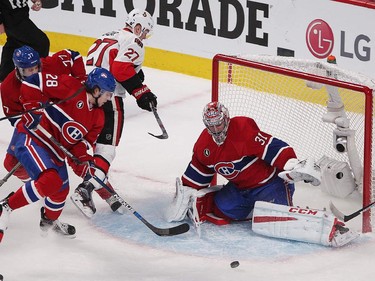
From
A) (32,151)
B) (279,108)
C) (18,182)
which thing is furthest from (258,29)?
(32,151)

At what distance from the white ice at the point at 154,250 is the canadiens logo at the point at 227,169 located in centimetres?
26

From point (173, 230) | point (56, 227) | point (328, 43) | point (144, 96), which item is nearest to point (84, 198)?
point (56, 227)

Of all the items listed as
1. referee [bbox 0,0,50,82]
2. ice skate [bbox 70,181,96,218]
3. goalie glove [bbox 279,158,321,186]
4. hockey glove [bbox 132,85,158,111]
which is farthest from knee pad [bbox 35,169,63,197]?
referee [bbox 0,0,50,82]

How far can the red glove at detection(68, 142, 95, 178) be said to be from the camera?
5305mm

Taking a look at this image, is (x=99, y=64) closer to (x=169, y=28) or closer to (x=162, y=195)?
(x=162, y=195)

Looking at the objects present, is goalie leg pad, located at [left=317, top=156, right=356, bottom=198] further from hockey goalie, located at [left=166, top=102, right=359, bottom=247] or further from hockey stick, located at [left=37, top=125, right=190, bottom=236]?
hockey stick, located at [left=37, top=125, right=190, bottom=236]

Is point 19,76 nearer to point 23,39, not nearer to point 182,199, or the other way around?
point 182,199

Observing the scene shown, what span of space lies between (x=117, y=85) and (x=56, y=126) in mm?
709

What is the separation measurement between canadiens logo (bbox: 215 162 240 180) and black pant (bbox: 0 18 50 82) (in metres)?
1.82

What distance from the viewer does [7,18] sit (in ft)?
22.8

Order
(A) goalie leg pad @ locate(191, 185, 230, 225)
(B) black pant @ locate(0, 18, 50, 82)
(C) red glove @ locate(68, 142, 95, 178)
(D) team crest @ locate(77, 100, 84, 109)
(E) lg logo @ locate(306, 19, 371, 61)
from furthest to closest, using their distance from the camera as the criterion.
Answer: (B) black pant @ locate(0, 18, 50, 82)
(E) lg logo @ locate(306, 19, 371, 61)
(A) goalie leg pad @ locate(191, 185, 230, 225)
(C) red glove @ locate(68, 142, 95, 178)
(D) team crest @ locate(77, 100, 84, 109)

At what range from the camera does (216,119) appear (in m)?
Result: 5.21

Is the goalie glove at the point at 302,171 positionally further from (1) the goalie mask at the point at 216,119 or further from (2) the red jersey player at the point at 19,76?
(2) the red jersey player at the point at 19,76

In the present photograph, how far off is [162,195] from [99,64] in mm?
726
